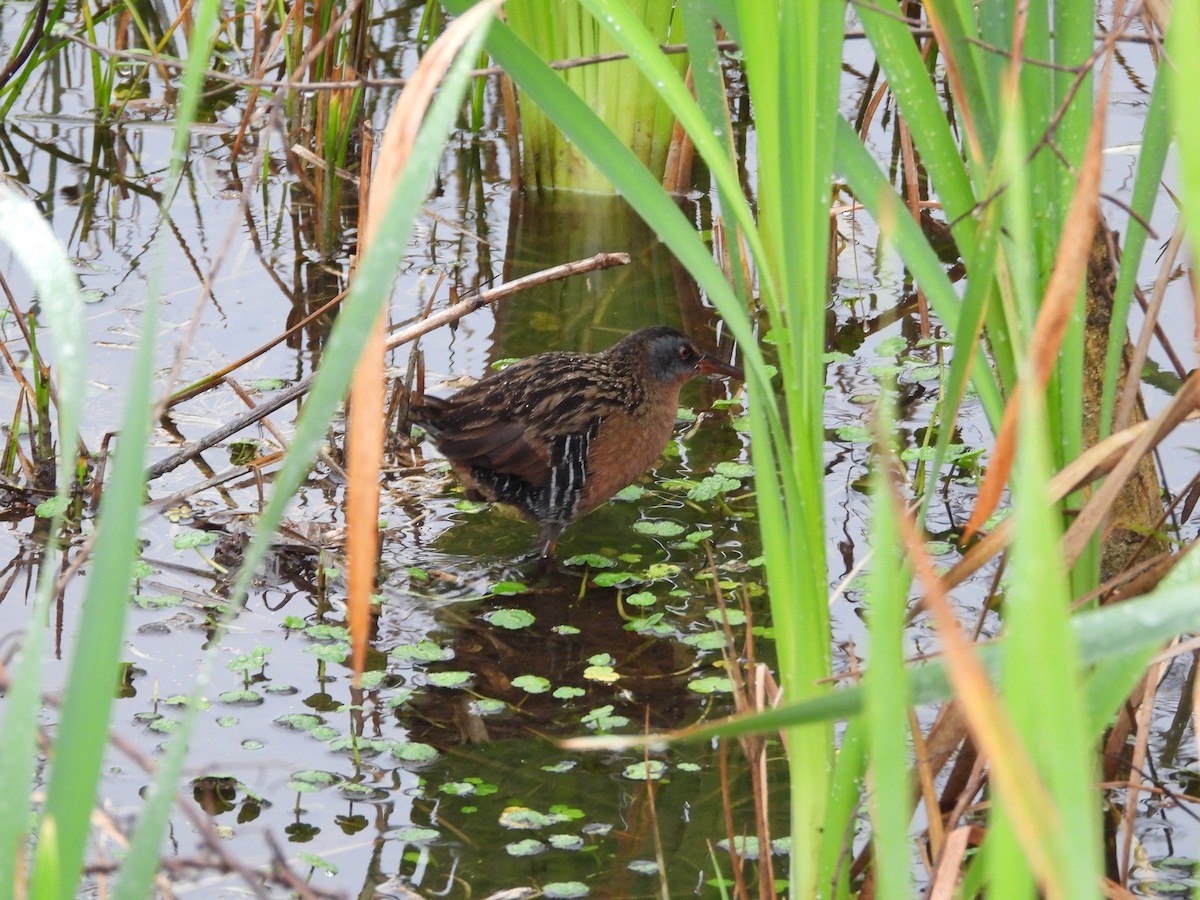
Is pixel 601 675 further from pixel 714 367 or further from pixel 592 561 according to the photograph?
pixel 714 367

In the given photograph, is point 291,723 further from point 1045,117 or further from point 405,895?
point 1045,117

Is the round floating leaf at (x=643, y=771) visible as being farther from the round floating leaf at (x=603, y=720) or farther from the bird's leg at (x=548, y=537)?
the bird's leg at (x=548, y=537)

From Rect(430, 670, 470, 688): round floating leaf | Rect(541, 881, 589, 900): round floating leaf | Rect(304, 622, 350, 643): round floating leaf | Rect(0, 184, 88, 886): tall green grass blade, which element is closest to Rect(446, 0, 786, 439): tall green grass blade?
Rect(0, 184, 88, 886): tall green grass blade

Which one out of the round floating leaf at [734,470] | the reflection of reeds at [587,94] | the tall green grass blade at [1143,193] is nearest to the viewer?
the tall green grass blade at [1143,193]

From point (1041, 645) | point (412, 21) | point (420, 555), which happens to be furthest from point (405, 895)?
point (412, 21)

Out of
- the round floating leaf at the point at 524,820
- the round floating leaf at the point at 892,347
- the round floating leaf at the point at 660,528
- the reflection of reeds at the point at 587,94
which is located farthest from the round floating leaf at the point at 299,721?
the reflection of reeds at the point at 587,94

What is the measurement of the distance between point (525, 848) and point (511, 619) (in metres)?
1.02

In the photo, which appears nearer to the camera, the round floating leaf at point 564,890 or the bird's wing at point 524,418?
the round floating leaf at point 564,890

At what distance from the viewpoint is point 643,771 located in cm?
334

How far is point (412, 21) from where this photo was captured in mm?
7945

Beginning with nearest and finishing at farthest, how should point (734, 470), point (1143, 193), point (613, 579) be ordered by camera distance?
1. point (1143, 193)
2. point (613, 579)
3. point (734, 470)

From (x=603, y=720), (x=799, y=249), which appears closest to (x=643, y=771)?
(x=603, y=720)

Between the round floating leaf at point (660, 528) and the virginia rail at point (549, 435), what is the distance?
15cm

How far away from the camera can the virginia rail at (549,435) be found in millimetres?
4355
